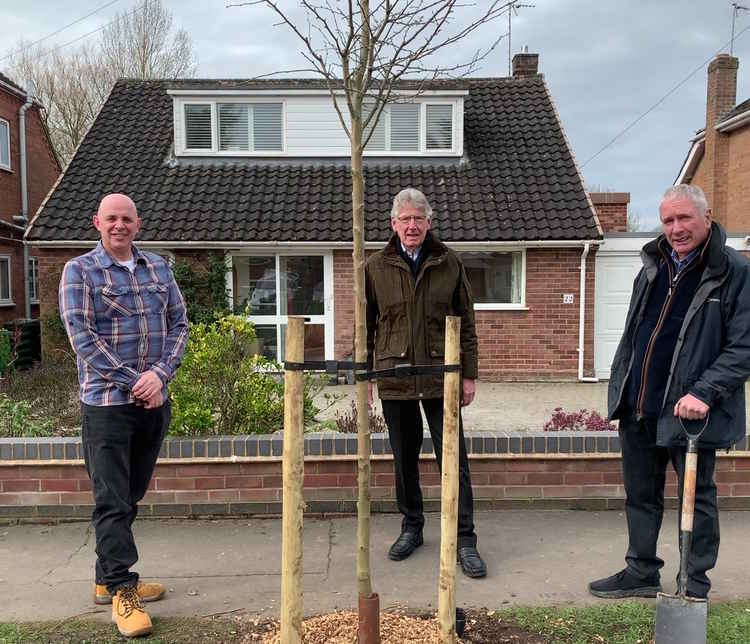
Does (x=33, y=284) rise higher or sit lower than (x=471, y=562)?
higher

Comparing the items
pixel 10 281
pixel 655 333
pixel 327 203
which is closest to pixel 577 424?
pixel 655 333

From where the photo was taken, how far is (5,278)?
52.4ft

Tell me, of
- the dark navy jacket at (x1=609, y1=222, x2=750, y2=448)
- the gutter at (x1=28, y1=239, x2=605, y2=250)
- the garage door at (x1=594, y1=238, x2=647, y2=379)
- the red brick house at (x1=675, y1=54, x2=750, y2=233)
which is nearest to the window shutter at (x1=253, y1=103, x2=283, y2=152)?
the gutter at (x1=28, y1=239, x2=605, y2=250)

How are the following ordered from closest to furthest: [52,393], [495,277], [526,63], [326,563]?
[326,563] < [52,393] < [495,277] < [526,63]

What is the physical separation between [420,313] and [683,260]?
4.34ft

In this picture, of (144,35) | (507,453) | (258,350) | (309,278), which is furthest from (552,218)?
(144,35)

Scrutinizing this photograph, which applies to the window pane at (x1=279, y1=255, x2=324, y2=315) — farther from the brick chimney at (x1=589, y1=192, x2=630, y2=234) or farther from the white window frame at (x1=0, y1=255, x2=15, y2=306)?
the white window frame at (x1=0, y1=255, x2=15, y2=306)

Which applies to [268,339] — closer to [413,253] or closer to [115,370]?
[413,253]

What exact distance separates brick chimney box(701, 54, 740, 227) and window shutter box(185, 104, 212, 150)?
12912mm

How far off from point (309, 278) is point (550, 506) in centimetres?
752

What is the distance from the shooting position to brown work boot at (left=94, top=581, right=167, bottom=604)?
3.42m

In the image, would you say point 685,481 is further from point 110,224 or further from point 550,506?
point 110,224

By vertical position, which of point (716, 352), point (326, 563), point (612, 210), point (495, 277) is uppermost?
point (612, 210)

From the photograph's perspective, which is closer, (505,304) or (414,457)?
(414,457)
